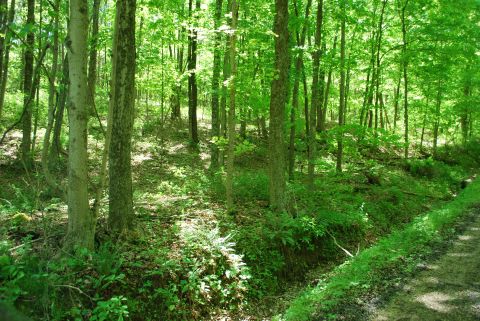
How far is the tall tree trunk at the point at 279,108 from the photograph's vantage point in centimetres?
905

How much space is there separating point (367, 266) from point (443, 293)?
4.78 feet

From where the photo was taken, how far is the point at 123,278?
5.66 meters

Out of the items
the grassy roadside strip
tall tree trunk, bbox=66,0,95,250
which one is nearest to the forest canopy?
tall tree trunk, bbox=66,0,95,250

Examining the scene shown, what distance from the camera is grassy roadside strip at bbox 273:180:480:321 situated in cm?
595

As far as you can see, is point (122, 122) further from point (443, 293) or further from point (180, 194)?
point (443, 293)

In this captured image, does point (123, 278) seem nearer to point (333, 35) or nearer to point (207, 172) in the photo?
point (207, 172)

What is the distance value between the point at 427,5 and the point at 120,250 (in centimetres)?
1851

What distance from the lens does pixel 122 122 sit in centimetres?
676

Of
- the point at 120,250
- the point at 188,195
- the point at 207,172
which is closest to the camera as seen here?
the point at 120,250

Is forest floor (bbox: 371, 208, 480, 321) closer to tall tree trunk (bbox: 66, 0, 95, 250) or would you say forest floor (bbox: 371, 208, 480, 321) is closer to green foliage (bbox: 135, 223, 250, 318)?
green foliage (bbox: 135, 223, 250, 318)

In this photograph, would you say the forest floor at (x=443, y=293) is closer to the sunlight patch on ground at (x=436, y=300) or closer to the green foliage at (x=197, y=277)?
the sunlight patch on ground at (x=436, y=300)

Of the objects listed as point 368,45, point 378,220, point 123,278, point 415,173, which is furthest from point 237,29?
point 415,173

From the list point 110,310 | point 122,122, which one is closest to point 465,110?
point 122,122

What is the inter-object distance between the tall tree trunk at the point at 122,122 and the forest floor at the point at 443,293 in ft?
15.0
